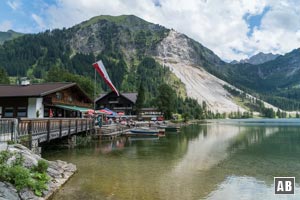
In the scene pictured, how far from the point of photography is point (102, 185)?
1552cm

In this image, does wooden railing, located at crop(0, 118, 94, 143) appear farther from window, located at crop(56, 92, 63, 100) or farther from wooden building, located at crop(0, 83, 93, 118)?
window, located at crop(56, 92, 63, 100)

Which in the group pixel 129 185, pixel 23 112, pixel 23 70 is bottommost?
pixel 129 185

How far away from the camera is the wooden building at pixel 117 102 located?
101 meters

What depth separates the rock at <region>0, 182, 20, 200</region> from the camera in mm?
10617

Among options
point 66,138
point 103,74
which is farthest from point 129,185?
point 103,74

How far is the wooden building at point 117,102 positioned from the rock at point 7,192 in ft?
294

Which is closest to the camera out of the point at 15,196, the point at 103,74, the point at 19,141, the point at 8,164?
the point at 15,196

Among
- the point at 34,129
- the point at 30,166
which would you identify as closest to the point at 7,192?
the point at 30,166

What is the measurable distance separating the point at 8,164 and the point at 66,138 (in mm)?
20414

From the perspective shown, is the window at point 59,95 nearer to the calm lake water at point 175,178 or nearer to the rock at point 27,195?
the calm lake water at point 175,178

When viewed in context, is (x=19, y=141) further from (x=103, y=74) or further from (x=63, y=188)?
(x=103, y=74)

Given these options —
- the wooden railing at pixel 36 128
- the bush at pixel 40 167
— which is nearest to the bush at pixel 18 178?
the bush at pixel 40 167

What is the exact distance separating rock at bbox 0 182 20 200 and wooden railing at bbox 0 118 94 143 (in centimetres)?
620

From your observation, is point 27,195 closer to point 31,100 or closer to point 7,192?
point 7,192
